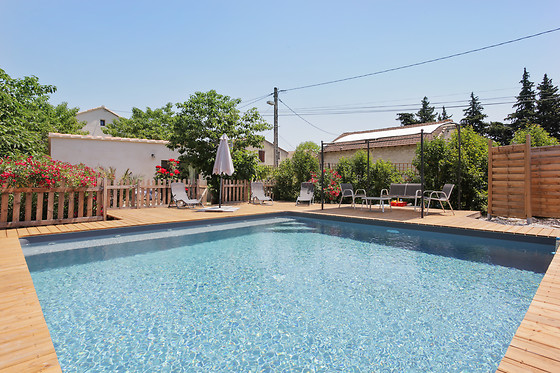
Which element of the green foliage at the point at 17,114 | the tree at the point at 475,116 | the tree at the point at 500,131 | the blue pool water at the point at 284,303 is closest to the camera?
the blue pool water at the point at 284,303

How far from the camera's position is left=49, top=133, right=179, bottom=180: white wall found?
13570mm

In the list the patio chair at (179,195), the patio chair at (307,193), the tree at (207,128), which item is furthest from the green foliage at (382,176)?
the patio chair at (179,195)

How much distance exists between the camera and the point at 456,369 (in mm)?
2189

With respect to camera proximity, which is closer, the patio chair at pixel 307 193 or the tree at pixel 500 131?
the patio chair at pixel 307 193

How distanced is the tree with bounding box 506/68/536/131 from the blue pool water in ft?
108

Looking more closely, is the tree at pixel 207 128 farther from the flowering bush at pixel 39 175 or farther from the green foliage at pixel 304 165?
Answer: the flowering bush at pixel 39 175

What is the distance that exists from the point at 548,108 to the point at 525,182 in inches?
1236

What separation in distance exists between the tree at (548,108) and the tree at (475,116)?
16.5 feet

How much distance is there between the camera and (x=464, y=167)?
9227mm

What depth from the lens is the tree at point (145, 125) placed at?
28344 millimetres

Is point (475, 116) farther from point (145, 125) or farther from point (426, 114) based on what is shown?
point (145, 125)

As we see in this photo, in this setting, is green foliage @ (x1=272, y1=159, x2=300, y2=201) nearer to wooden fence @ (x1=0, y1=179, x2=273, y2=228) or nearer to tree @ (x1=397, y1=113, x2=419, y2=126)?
wooden fence @ (x1=0, y1=179, x2=273, y2=228)

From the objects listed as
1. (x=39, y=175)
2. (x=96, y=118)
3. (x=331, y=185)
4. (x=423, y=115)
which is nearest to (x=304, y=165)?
(x=331, y=185)

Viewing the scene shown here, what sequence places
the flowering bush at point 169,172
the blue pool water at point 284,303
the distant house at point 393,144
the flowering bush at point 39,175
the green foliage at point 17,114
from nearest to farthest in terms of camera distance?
the blue pool water at point 284,303
the flowering bush at point 39,175
the green foliage at point 17,114
the flowering bush at point 169,172
the distant house at point 393,144
